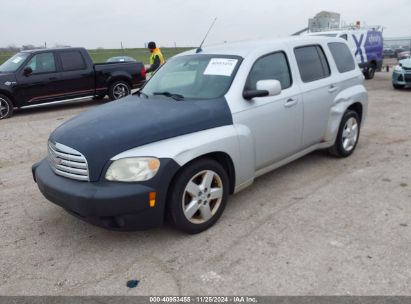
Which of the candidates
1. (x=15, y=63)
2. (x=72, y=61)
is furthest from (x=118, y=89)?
(x=15, y=63)

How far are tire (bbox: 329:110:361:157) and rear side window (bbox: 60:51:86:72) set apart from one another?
776 cm

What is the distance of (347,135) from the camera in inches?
213

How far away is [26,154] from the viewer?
251 inches

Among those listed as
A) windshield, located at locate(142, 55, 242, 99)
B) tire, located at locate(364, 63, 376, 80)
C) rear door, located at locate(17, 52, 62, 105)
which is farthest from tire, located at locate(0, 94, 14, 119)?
tire, located at locate(364, 63, 376, 80)

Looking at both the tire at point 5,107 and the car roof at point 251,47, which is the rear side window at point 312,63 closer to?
the car roof at point 251,47

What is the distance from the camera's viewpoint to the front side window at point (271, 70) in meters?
3.96

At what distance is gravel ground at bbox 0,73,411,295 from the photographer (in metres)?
2.81

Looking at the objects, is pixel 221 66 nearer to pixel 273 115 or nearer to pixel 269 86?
pixel 269 86

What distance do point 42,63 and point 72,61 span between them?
2.62 ft

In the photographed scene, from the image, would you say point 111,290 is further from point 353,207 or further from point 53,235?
point 353,207

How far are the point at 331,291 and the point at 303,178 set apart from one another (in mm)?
2249

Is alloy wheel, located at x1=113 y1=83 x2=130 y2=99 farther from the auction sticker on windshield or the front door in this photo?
the front door

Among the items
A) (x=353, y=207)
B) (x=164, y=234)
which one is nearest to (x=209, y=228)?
(x=164, y=234)

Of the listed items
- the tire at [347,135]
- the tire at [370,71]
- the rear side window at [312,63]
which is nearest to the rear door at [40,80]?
the rear side window at [312,63]
